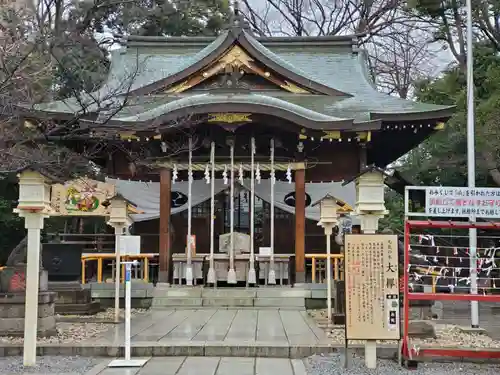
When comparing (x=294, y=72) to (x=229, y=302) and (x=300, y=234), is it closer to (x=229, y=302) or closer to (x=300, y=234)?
(x=300, y=234)

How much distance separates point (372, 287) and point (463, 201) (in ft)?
4.92

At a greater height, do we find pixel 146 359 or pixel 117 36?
pixel 117 36

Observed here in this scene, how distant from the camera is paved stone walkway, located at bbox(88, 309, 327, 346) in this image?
8.57 metres

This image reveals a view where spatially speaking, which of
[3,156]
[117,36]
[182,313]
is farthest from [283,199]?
[3,156]

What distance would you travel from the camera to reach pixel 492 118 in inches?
548

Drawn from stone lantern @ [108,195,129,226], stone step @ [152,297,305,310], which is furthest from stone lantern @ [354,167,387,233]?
stone lantern @ [108,195,129,226]

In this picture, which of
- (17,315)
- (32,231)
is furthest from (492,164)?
(32,231)

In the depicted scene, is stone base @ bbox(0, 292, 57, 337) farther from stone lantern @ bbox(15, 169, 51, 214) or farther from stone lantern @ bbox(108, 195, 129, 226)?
stone lantern @ bbox(108, 195, 129, 226)

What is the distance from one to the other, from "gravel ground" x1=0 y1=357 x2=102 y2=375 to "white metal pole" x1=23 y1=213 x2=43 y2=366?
0.17 m

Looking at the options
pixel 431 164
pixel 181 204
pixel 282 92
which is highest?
pixel 282 92

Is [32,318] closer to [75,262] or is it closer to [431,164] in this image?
[75,262]

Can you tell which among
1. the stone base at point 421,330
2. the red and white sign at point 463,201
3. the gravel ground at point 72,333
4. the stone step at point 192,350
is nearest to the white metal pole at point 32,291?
the stone step at point 192,350

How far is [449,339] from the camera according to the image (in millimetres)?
9414

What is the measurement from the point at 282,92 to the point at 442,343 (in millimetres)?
8726
